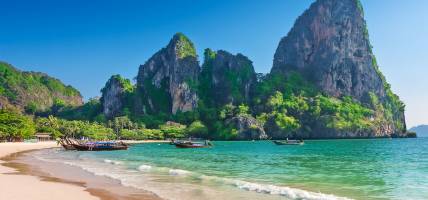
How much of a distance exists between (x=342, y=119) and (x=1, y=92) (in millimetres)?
154602

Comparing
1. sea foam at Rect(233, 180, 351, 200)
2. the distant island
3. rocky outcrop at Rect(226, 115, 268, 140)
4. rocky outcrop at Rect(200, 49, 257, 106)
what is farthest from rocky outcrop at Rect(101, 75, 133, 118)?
sea foam at Rect(233, 180, 351, 200)

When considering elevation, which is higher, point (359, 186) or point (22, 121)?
point (22, 121)

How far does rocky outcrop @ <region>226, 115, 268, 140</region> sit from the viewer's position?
15338cm

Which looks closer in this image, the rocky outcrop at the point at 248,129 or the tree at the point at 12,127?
the tree at the point at 12,127

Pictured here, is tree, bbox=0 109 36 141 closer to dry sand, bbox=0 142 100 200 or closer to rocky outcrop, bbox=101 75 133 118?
dry sand, bbox=0 142 100 200

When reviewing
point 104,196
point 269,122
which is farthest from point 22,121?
point 269,122

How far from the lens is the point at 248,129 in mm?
153375

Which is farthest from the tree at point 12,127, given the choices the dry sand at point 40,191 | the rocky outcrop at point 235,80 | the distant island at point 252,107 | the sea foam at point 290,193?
the rocky outcrop at point 235,80

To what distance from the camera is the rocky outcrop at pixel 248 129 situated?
153375 millimetres

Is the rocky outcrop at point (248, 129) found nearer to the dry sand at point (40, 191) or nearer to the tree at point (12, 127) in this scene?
the tree at point (12, 127)

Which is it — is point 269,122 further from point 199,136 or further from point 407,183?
point 407,183

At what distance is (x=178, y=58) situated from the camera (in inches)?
7692

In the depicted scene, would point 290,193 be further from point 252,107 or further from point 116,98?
point 116,98

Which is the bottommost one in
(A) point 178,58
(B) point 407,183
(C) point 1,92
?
(B) point 407,183
